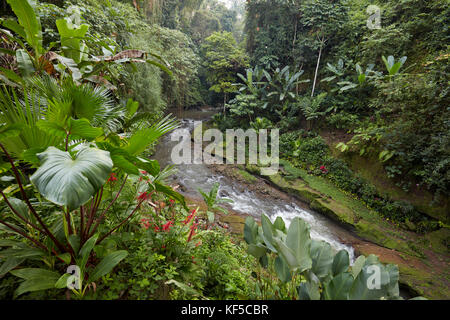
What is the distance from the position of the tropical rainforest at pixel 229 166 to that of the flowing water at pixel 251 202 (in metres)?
0.07

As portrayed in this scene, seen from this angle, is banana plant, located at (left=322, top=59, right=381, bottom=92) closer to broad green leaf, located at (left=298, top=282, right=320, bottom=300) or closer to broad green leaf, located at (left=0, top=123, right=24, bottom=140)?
broad green leaf, located at (left=298, top=282, right=320, bottom=300)

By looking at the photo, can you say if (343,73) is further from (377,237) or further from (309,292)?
(309,292)

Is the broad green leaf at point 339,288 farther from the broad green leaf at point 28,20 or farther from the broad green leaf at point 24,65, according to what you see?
the broad green leaf at point 28,20

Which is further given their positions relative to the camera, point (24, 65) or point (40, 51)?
point (40, 51)

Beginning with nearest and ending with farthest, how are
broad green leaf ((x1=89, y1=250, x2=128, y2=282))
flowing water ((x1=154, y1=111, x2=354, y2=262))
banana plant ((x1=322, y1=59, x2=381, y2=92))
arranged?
broad green leaf ((x1=89, y1=250, x2=128, y2=282)) < flowing water ((x1=154, y1=111, x2=354, y2=262)) < banana plant ((x1=322, y1=59, x2=381, y2=92))

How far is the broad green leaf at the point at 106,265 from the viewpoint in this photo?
3.68ft

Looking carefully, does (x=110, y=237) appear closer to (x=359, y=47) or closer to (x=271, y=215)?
(x=271, y=215)

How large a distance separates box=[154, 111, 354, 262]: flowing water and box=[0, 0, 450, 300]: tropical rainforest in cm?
7

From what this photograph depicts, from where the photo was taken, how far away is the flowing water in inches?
180

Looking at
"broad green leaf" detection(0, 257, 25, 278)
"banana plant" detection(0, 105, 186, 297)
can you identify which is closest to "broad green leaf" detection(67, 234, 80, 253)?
"banana plant" detection(0, 105, 186, 297)

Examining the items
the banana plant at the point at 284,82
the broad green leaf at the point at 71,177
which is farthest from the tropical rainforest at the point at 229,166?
the banana plant at the point at 284,82

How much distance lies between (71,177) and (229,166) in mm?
7064

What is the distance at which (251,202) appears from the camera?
5789 millimetres

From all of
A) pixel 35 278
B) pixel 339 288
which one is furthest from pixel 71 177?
pixel 339 288
